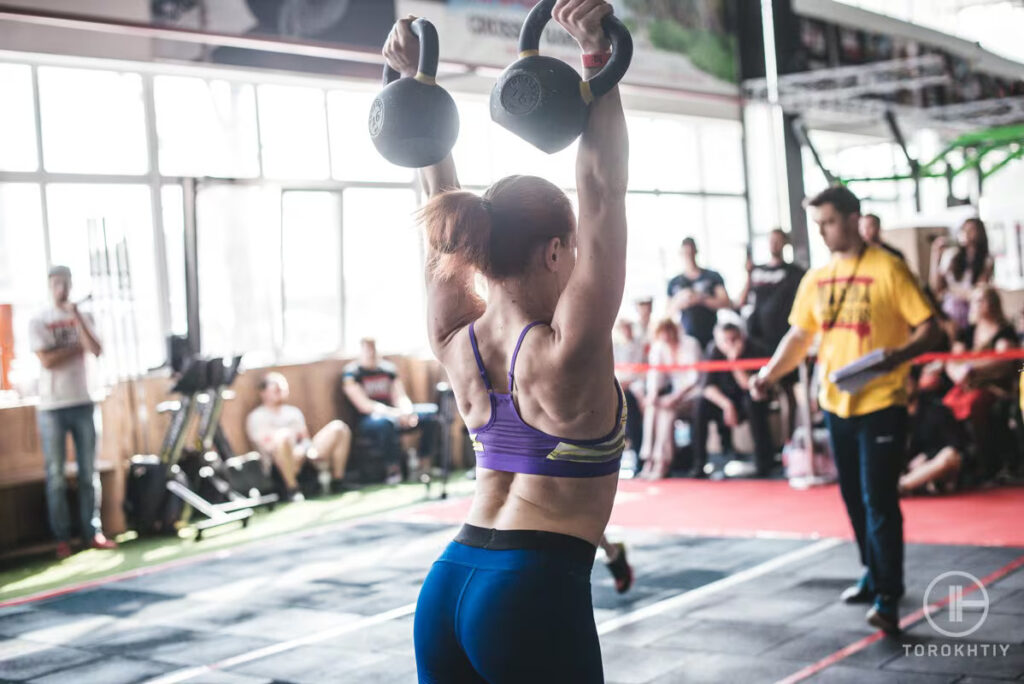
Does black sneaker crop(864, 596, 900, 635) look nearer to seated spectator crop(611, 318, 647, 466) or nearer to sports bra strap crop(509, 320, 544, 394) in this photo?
sports bra strap crop(509, 320, 544, 394)

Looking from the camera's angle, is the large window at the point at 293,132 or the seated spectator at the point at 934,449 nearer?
the seated spectator at the point at 934,449

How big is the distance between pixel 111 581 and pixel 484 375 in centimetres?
481

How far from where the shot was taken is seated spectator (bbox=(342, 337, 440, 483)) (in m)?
9.10

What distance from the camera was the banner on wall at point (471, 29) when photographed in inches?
337

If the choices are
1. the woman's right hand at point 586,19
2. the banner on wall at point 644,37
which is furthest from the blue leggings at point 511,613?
the banner on wall at point 644,37

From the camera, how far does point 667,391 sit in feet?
28.5

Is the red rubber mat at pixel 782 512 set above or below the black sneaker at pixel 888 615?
below

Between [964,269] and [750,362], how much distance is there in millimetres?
Result: 1642

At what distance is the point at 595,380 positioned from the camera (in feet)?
5.83

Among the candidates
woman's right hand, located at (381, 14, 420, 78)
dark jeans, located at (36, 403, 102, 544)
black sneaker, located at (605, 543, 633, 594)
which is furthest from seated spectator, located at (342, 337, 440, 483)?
woman's right hand, located at (381, 14, 420, 78)

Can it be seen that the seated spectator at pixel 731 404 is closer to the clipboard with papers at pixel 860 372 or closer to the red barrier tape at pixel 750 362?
the red barrier tape at pixel 750 362

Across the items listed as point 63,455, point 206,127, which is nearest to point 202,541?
point 63,455

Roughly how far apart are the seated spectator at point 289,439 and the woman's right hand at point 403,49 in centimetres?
668

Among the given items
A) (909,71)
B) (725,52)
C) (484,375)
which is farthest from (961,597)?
(909,71)
